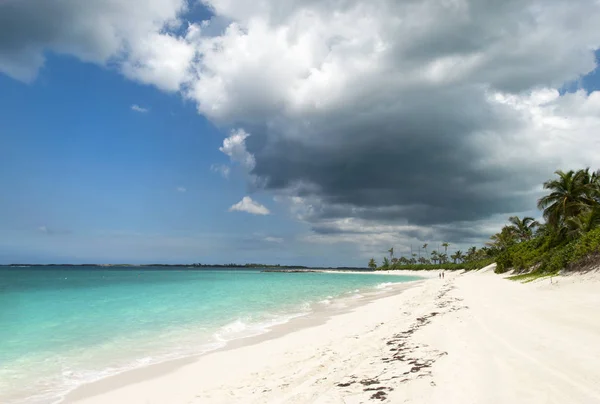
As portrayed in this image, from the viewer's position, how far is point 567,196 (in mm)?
36656

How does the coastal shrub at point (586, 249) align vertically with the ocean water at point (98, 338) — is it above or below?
above

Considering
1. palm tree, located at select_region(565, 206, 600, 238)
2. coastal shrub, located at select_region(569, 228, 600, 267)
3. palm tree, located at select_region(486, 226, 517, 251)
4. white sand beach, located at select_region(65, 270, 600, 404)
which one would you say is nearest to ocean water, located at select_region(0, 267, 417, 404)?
white sand beach, located at select_region(65, 270, 600, 404)

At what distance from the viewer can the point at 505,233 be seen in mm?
75312

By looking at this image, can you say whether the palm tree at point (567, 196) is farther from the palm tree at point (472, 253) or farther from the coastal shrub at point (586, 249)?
the palm tree at point (472, 253)

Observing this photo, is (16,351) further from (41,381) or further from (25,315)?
(25,315)

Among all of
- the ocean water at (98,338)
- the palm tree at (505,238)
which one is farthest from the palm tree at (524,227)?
→ the ocean water at (98,338)

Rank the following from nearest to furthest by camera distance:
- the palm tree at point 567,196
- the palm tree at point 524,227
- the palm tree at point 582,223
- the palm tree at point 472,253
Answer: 1. the palm tree at point 582,223
2. the palm tree at point 567,196
3. the palm tree at point 524,227
4. the palm tree at point 472,253

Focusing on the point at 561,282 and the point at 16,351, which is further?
the point at 561,282

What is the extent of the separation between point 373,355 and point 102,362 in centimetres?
864

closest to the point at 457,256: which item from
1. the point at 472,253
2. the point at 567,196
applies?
the point at 472,253

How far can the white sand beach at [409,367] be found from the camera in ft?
18.5

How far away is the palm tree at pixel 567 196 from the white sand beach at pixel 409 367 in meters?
27.8

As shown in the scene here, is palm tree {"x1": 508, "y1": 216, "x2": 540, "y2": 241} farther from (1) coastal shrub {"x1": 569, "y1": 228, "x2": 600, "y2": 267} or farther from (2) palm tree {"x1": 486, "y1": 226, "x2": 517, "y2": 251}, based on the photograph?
(1) coastal shrub {"x1": 569, "y1": 228, "x2": 600, "y2": 267}

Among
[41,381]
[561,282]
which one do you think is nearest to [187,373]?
[41,381]
